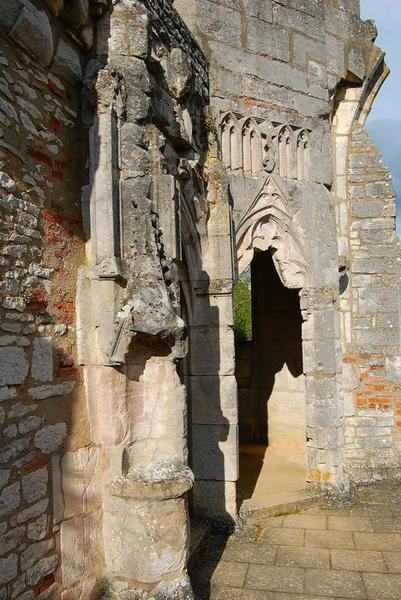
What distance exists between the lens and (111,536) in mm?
3648

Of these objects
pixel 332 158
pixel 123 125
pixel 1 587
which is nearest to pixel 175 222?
pixel 123 125

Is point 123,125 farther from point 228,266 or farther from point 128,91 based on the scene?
point 228,266

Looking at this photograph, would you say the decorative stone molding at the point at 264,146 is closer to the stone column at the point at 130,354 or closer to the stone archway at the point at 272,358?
the stone archway at the point at 272,358

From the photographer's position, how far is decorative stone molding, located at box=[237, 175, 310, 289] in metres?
6.25

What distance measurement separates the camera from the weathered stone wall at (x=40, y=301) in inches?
120

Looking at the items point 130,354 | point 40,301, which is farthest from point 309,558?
point 40,301

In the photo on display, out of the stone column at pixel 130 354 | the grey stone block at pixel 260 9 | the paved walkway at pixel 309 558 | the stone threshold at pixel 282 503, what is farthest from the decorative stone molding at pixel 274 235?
the paved walkway at pixel 309 558

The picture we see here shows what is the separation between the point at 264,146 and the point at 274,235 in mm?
1026

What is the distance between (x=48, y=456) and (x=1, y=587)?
28.5 inches

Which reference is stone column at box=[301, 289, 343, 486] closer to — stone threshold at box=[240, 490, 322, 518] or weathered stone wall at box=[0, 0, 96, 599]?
stone threshold at box=[240, 490, 322, 518]

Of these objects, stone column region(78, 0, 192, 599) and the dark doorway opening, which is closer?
stone column region(78, 0, 192, 599)

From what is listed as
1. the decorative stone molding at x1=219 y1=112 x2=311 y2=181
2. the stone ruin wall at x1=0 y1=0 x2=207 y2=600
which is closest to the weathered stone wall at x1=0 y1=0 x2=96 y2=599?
the stone ruin wall at x1=0 y1=0 x2=207 y2=600

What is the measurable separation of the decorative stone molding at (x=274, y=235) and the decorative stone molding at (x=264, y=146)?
0.23m

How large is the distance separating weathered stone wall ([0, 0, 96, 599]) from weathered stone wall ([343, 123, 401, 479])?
14.8 ft
